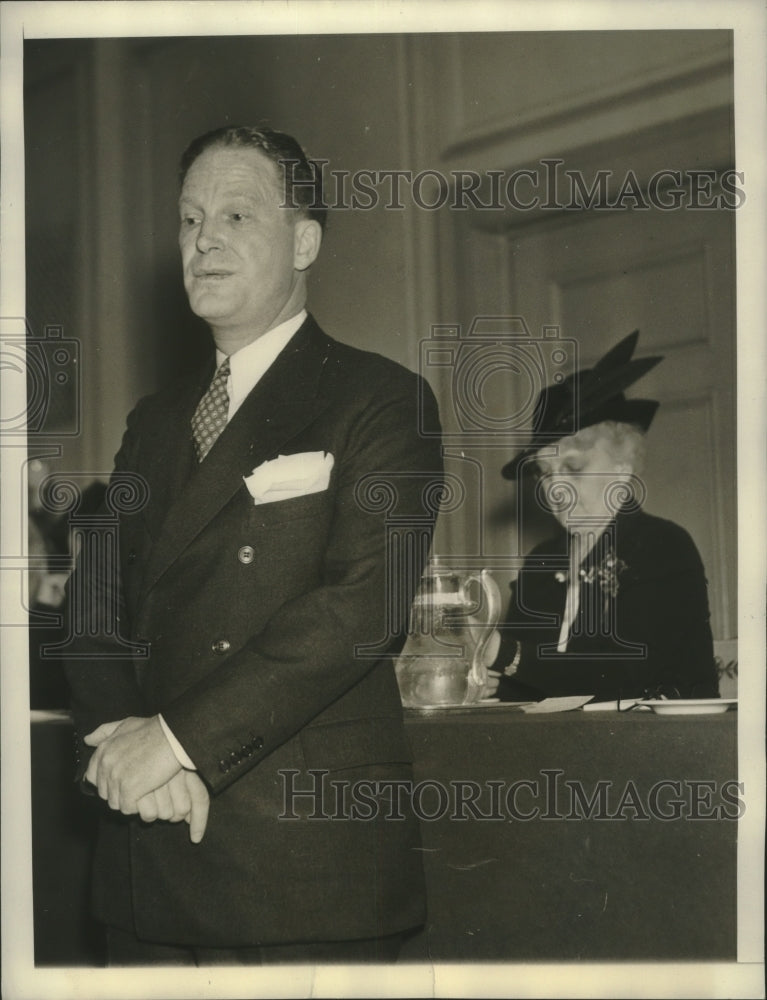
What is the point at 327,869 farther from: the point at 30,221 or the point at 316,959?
the point at 30,221

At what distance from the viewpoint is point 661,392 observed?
142cm

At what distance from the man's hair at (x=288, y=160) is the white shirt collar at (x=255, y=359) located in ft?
0.49

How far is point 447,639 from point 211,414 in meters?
0.45

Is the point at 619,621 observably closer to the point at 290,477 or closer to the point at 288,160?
the point at 290,477

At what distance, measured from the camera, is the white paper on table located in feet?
4.58

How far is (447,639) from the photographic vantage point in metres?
1.40

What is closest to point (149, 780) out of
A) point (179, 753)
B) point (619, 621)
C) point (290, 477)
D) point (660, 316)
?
point (179, 753)

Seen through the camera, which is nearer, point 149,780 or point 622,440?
point 149,780

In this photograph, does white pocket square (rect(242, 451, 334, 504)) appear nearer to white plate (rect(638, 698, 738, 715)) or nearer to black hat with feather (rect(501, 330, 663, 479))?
black hat with feather (rect(501, 330, 663, 479))

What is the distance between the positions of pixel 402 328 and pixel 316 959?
865mm

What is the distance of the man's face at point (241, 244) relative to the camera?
1413 millimetres

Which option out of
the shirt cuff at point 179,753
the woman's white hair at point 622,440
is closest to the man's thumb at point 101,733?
the shirt cuff at point 179,753

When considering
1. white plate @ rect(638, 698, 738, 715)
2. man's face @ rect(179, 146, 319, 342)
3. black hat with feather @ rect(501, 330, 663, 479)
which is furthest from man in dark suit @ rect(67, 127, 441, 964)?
white plate @ rect(638, 698, 738, 715)

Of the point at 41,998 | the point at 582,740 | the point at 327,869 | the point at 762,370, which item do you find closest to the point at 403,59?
the point at 762,370
